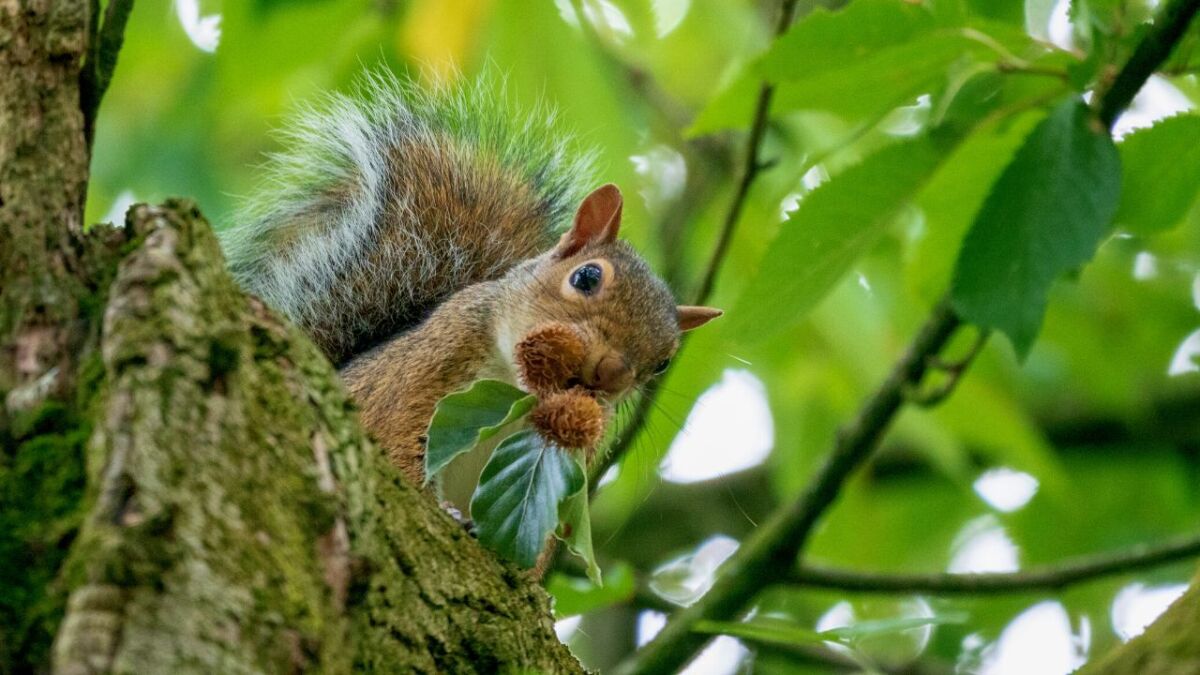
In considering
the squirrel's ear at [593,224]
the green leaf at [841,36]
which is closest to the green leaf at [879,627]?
the green leaf at [841,36]

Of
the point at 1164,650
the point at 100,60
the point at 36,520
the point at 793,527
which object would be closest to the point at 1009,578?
the point at 793,527

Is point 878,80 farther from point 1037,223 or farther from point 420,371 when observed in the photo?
point 420,371

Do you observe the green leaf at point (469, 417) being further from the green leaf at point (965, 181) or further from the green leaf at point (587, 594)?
the green leaf at point (965, 181)

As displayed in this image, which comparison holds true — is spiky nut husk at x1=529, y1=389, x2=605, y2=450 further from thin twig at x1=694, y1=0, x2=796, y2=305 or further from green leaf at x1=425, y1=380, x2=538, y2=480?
thin twig at x1=694, y1=0, x2=796, y2=305

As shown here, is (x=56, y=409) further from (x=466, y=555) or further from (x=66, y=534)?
(x=466, y=555)

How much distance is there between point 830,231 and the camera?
6.82ft

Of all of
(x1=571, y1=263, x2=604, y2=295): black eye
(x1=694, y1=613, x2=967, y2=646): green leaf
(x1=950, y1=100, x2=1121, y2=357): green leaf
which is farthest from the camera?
(x1=571, y1=263, x2=604, y2=295): black eye

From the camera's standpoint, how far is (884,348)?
3.26 meters

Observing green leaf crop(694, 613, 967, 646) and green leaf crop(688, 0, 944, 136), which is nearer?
green leaf crop(694, 613, 967, 646)

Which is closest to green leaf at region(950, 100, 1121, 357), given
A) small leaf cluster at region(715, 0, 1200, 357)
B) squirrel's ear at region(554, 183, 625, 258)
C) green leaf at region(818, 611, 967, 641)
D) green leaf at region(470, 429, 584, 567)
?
small leaf cluster at region(715, 0, 1200, 357)

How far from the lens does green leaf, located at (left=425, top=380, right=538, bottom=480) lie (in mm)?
1882

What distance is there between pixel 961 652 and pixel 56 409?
4434 mm

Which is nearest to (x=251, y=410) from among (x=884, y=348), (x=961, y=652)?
(x=884, y=348)

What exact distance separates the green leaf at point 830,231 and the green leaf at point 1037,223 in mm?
184
